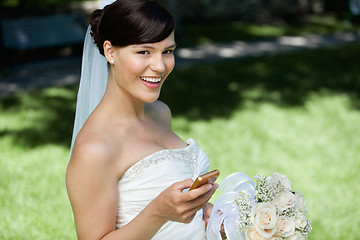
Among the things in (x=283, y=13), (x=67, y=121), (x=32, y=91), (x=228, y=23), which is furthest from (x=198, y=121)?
(x=283, y=13)

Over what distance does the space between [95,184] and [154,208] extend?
0.32 m

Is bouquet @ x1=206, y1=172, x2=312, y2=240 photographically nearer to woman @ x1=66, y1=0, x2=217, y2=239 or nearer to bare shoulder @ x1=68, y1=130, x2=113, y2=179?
woman @ x1=66, y1=0, x2=217, y2=239

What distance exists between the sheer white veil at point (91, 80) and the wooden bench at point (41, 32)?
828cm

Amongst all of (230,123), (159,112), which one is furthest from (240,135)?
(159,112)

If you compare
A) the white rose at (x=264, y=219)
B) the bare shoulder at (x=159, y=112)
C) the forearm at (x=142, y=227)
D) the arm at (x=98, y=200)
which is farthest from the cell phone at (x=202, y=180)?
the bare shoulder at (x=159, y=112)

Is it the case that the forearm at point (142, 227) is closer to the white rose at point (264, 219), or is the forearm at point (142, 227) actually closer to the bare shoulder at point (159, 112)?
the white rose at point (264, 219)

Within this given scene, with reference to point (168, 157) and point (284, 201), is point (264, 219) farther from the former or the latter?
point (168, 157)

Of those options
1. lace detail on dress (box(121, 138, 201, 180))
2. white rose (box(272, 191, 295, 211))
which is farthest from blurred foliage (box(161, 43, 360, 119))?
white rose (box(272, 191, 295, 211))

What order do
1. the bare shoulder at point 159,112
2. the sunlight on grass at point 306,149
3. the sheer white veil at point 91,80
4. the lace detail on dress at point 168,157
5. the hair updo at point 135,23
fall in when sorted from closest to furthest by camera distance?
the hair updo at point 135,23, the lace detail on dress at point 168,157, the bare shoulder at point 159,112, the sheer white veil at point 91,80, the sunlight on grass at point 306,149

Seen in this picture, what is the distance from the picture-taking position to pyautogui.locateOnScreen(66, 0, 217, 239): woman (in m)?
1.91

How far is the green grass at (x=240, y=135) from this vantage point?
4.56 metres

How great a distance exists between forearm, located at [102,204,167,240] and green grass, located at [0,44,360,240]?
2.38m

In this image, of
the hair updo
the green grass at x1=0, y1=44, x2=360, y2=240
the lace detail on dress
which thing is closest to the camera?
the hair updo

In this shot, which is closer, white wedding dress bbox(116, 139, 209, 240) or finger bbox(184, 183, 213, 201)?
finger bbox(184, 183, 213, 201)
